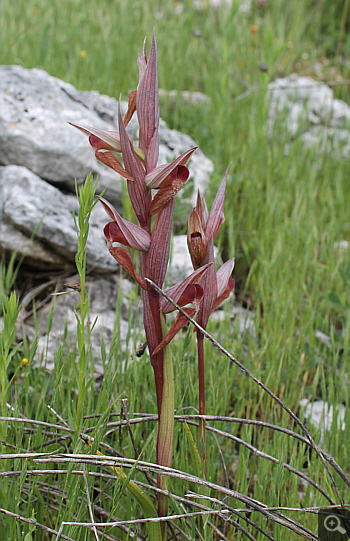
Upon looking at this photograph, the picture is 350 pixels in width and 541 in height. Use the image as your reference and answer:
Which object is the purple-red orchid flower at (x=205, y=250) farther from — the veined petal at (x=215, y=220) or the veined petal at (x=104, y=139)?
the veined petal at (x=104, y=139)

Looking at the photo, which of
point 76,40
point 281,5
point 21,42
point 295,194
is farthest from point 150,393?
point 281,5

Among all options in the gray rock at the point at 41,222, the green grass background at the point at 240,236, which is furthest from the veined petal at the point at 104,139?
the gray rock at the point at 41,222

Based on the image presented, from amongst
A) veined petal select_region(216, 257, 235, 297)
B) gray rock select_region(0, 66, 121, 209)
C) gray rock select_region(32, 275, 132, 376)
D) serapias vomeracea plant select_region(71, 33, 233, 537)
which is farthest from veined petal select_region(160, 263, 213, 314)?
gray rock select_region(0, 66, 121, 209)

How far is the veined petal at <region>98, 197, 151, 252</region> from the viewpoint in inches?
25.0

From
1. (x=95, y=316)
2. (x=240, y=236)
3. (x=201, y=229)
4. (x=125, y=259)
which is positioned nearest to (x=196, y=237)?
(x=201, y=229)

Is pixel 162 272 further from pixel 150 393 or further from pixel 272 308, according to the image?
pixel 272 308

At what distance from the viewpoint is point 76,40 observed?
3.10 m

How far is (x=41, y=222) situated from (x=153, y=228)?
41.1 inches

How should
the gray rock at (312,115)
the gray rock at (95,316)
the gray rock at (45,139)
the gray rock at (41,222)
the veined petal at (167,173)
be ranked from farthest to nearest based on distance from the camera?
the gray rock at (312,115)
the gray rock at (45,139)
the gray rock at (41,222)
the gray rock at (95,316)
the veined petal at (167,173)

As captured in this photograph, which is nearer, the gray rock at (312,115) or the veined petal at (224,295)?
the veined petal at (224,295)

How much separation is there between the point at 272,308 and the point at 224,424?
54 cm

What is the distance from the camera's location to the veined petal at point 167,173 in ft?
2.06

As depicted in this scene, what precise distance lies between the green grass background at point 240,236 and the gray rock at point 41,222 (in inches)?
6.5

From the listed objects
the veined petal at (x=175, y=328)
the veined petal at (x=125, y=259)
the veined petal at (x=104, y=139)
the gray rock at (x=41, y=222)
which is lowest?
the veined petal at (x=175, y=328)
